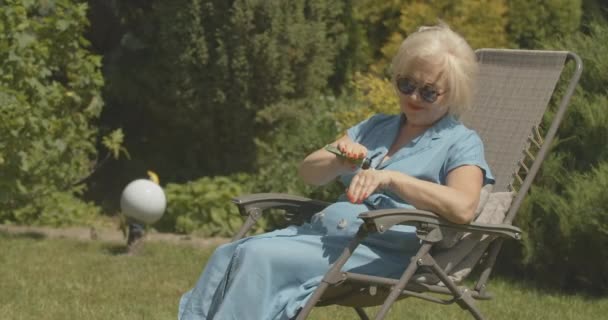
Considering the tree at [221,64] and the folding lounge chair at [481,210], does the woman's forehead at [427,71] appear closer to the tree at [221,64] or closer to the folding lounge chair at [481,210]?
the folding lounge chair at [481,210]

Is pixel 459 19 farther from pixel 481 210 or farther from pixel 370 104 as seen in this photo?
pixel 481 210

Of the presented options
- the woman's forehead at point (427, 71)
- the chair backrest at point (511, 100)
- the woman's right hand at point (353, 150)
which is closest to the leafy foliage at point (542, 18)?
the chair backrest at point (511, 100)

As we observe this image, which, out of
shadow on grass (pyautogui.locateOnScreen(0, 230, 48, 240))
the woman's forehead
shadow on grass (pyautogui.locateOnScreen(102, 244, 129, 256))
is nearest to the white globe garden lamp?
shadow on grass (pyautogui.locateOnScreen(102, 244, 129, 256))

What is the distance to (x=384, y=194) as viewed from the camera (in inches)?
153

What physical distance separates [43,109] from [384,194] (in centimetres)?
382

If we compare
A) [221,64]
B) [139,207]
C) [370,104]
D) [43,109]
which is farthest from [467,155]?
[221,64]

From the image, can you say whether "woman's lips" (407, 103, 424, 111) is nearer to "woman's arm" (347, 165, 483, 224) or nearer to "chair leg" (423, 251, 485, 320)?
"woman's arm" (347, 165, 483, 224)

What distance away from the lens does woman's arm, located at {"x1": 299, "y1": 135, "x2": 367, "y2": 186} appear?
379 cm

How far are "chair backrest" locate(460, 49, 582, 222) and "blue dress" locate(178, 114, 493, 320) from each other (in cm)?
33

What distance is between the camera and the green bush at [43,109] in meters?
6.93

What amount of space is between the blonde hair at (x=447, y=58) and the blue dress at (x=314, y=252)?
13 centimetres

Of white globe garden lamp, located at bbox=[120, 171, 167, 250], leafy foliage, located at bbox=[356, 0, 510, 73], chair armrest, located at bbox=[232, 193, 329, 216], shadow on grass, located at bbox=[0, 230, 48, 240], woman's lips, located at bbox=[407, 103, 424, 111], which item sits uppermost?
woman's lips, located at bbox=[407, 103, 424, 111]

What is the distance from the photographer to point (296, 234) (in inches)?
155

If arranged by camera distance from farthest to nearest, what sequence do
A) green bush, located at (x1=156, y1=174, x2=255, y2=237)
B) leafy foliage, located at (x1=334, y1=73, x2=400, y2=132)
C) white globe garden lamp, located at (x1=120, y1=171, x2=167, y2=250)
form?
green bush, located at (x1=156, y1=174, x2=255, y2=237) < leafy foliage, located at (x1=334, y1=73, x2=400, y2=132) < white globe garden lamp, located at (x1=120, y1=171, x2=167, y2=250)
